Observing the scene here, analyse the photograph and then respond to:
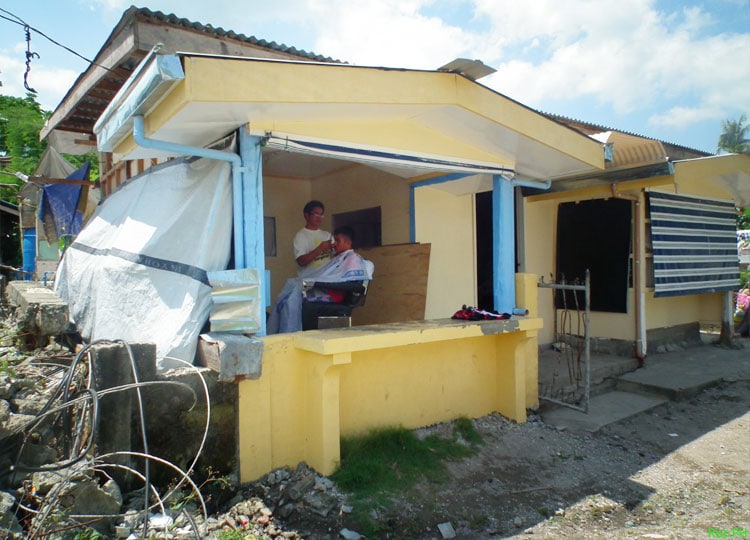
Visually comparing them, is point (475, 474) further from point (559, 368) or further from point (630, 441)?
point (559, 368)

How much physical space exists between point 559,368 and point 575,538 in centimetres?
373

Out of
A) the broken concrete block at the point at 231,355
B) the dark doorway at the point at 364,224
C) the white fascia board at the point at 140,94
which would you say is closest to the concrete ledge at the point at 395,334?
the broken concrete block at the point at 231,355

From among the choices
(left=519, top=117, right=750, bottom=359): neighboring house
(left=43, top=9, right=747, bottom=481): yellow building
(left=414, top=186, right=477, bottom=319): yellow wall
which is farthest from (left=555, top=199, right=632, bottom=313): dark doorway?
(left=414, top=186, right=477, bottom=319): yellow wall

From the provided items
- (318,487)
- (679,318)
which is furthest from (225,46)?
(679,318)

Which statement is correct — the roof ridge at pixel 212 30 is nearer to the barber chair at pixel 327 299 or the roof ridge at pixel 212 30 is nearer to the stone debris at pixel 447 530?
the barber chair at pixel 327 299

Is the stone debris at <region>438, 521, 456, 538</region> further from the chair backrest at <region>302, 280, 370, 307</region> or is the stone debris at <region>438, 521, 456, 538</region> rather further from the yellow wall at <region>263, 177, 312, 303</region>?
the yellow wall at <region>263, 177, 312, 303</region>

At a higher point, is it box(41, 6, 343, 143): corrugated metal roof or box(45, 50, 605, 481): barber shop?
box(41, 6, 343, 143): corrugated metal roof

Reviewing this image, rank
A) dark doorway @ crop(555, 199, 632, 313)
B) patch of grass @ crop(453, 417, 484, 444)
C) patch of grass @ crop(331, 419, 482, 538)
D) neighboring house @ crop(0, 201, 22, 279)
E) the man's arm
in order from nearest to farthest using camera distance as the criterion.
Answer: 1. patch of grass @ crop(331, 419, 482, 538)
2. patch of grass @ crop(453, 417, 484, 444)
3. the man's arm
4. dark doorway @ crop(555, 199, 632, 313)
5. neighboring house @ crop(0, 201, 22, 279)

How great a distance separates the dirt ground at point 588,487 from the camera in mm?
3428

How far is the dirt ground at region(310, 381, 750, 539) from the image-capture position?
3455 mm

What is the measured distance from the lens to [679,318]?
28.8ft

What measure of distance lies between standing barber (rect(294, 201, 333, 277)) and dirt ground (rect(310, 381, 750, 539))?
217cm

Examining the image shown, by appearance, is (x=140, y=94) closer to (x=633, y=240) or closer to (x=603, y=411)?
(x=603, y=411)

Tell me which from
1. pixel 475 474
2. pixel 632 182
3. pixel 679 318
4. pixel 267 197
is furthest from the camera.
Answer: pixel 679 318
